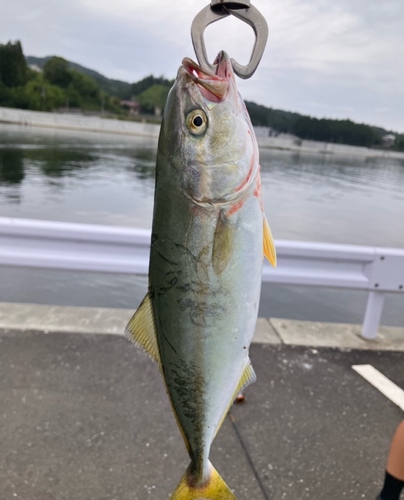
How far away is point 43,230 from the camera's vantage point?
3797 mm

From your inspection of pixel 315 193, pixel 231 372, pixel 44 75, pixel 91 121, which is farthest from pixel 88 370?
pixel 44 75

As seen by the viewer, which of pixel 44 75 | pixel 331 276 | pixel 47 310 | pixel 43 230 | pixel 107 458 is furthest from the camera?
pixel 44 75

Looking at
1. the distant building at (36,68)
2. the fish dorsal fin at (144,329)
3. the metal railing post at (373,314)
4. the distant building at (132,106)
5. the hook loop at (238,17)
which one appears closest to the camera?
the hook loop at (238,17)

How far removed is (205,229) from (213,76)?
0.43m

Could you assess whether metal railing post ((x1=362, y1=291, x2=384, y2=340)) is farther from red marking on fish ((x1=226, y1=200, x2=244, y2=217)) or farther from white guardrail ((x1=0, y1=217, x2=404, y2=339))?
red marking on fish ((x1=226, y1=200, x2=244, y2=217))

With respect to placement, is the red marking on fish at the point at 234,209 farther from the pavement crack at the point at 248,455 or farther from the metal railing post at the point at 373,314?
the metal railing post at the point at 373,314

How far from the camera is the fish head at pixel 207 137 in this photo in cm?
112

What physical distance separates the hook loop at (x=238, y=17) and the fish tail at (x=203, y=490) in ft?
4.17

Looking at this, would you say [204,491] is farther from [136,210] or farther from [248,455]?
[136,210]

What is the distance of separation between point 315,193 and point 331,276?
2281 centimetres

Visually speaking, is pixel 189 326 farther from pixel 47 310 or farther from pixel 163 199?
pixel 47 310

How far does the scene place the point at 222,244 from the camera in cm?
113

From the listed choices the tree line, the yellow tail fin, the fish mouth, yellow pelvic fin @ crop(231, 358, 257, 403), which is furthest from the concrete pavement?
the tree line

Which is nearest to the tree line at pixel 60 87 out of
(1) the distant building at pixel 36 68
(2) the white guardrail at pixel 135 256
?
(1) the distant building at pixel 36 68
